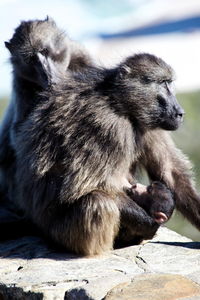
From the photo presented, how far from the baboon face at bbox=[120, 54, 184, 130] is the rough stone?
0.82 meters

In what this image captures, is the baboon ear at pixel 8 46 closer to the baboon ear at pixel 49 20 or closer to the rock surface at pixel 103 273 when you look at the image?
the baboon ear at pixel 49 20

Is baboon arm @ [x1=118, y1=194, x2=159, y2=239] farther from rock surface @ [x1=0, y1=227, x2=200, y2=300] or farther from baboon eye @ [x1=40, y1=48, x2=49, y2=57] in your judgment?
baboon eye @ [x1=40, y1=48, x2=49, y2=57]

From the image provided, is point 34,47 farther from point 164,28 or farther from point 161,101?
point 164,28

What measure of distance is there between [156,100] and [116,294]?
58.5 inches

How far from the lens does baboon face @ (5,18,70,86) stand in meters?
6.32

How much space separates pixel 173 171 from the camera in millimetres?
5078

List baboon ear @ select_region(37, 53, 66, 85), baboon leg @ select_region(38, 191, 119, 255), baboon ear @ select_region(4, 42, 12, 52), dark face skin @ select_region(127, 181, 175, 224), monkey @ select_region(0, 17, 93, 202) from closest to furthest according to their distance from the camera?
baboon leg @ select_region(38, 191, 119, 255), dark face skin @ select_region(127, 181, 175, 224), baboon ear @ select_region(37, 53, 66, 85), monkey @ select_region(0, 17, 93, 202), baboon ear @ select_region(4, 42, 12, 52)

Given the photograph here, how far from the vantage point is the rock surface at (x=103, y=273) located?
394cm

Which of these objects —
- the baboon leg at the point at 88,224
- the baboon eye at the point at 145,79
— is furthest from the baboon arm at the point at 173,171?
the baboon leg at the point at 88,224

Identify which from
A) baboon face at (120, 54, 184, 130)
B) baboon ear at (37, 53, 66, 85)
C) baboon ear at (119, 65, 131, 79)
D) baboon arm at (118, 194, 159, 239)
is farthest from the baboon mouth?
baboon ear at (37, 53, 66, 85)

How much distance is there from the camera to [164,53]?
627 inches

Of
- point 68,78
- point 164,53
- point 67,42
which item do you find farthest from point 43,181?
point 164,53

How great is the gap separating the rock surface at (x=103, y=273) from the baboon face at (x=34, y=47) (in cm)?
188

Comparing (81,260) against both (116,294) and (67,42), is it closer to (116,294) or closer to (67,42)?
(116,294)
